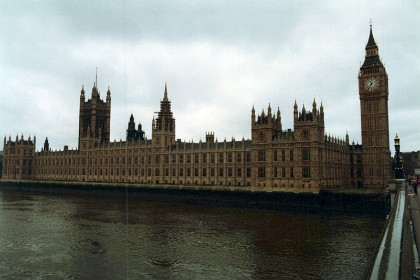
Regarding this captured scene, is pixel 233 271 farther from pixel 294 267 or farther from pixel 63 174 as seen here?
pixel 63 174

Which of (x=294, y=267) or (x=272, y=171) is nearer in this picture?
(x=294, y=267)

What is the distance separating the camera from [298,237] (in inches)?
1708

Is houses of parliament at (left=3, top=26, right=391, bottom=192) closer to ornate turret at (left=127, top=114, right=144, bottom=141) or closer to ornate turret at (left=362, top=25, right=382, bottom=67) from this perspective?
ornate turret at (left=362, top=25, right=382, bottom=67)

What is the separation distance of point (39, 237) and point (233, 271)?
89.5ft

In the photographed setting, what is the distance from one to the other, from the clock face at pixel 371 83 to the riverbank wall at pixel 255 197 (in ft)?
135

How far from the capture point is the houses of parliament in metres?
79.1

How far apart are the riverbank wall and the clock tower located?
29655mm

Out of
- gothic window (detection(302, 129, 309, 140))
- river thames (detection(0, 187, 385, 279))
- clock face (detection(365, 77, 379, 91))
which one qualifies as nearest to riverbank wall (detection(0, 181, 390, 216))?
river thames (detection(0, 187, 385, 279))

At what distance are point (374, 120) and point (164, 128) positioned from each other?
63.5m

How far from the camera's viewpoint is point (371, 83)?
323ft

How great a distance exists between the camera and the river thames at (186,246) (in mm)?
29969

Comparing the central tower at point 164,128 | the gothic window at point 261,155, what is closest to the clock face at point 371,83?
the gothic window at point 261,155

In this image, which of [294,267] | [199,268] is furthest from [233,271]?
[294,267]

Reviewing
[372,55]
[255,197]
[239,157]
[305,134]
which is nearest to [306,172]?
[305,134]
